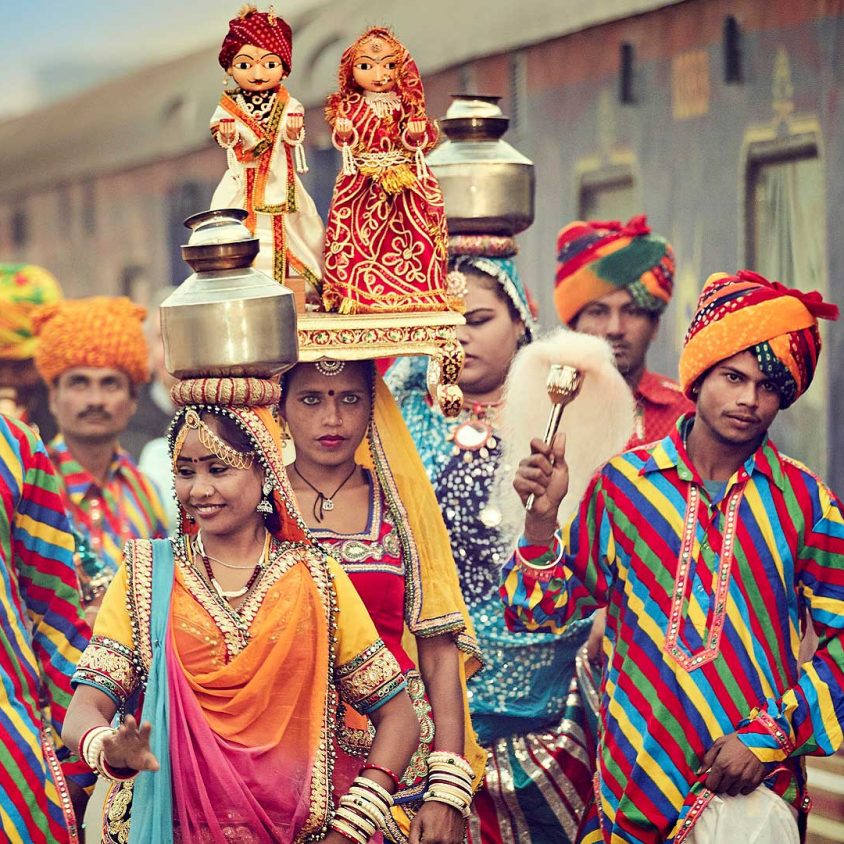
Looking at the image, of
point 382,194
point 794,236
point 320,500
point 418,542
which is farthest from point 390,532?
point 794,236

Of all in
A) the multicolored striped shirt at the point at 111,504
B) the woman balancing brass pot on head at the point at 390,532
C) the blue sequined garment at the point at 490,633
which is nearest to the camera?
the woman balancing brass pot on head at the point at 390,532

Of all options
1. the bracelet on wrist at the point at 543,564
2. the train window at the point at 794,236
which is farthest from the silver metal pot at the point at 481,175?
the train window at the point at 794,236

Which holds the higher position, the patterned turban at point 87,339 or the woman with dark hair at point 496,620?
the patterned turban at point 87,339

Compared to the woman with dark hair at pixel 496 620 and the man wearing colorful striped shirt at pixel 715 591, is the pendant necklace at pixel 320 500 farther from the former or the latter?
the woman with dark hair at pixel 496 620

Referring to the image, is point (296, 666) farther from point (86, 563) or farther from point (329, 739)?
point (86, 563)

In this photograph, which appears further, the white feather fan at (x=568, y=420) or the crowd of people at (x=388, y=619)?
the white feather fan at (x=568, y=420)

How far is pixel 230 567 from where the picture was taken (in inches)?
185

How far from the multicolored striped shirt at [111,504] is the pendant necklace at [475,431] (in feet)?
6.25

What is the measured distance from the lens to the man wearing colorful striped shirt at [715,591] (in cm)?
499

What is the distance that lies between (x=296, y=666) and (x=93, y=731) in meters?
0.52

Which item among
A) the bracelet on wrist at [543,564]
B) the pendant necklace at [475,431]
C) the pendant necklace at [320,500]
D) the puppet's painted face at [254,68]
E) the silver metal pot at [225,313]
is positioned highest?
the puppet's painted face at [254,68]

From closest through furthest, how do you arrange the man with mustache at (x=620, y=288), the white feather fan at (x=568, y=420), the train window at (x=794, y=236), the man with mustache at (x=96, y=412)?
the white feather fan at (x=568, y=420), the man with mustache at (x=620, y=288), the man with mustache at (x=96, y=412), the train window at (x=794, y=236)

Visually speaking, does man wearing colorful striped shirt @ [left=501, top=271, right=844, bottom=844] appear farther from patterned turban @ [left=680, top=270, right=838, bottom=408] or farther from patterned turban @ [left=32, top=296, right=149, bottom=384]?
patterned turban @ [left=32, top=296, right=149, bottom=384]

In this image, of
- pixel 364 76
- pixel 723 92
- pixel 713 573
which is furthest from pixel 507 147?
pixel 723 92
